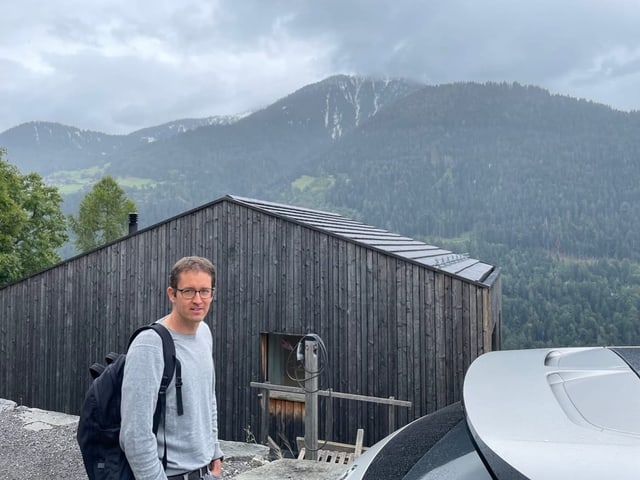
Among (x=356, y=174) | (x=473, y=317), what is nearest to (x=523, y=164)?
(x=356, y=174)

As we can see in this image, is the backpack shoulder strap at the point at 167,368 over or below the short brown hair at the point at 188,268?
below

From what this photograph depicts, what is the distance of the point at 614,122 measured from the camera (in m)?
137

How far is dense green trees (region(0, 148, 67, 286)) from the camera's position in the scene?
21266 mm

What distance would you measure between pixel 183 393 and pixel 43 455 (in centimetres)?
564

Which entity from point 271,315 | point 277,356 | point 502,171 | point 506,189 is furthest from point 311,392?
point 502,171

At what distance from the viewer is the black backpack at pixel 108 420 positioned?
86.1 inches

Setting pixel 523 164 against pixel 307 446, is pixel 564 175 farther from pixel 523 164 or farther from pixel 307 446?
pixel 307 446

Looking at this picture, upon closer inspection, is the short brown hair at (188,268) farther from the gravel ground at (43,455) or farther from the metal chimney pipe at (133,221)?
the metal chimney pipe at (133,221)

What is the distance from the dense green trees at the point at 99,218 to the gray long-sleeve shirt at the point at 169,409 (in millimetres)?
34573

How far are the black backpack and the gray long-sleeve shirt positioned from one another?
5cm

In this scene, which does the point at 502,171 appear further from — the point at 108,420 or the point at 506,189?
the point at 108,420

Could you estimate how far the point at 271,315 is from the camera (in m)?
9.95

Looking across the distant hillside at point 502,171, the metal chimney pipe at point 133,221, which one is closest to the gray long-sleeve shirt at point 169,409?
the metal chimney pipe at point 133,221

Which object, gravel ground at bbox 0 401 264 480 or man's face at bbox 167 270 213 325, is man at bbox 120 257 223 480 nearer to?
man's face at bbox 167 270 213 325
